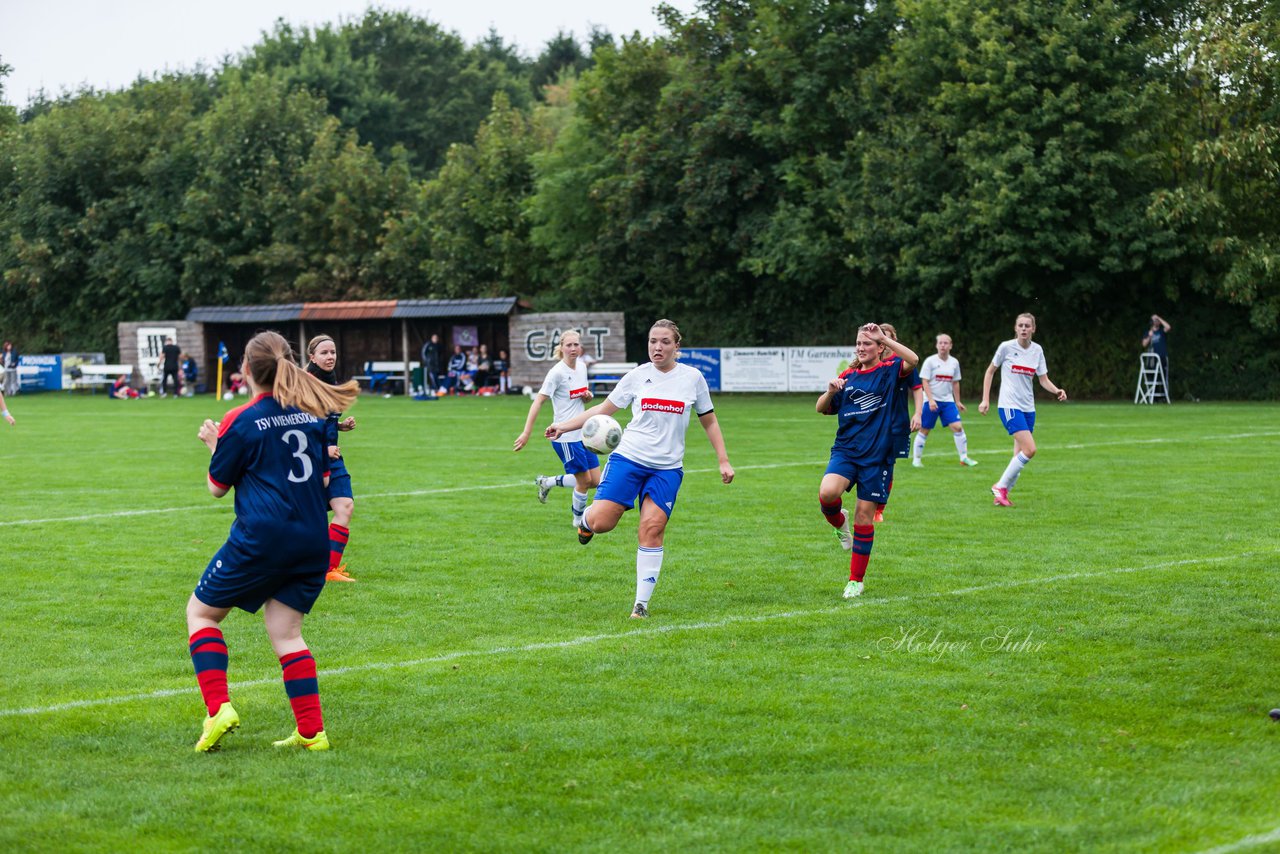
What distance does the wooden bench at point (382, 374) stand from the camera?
46.5 meters

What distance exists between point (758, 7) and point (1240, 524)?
1188 inches

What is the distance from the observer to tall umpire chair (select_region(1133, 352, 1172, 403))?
35125 mm

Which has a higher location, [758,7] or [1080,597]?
[758,7]

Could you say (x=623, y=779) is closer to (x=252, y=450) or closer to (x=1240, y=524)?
(x=252, y=450)

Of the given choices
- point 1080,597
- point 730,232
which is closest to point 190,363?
point 730,232

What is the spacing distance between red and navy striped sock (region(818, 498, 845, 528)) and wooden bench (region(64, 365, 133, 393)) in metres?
42.9

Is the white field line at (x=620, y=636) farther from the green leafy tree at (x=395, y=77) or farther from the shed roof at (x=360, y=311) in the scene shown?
the green leafy tree at (x=395, y=77)

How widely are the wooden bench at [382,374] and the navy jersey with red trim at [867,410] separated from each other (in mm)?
36472

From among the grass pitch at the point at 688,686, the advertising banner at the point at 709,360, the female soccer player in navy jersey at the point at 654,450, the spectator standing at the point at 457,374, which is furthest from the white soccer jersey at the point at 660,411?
the spectator standing at the point at 457,374

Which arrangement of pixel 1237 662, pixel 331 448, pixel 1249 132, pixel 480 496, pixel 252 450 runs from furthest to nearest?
pixel 1249 132 → pixel 480 496 → pixel 331 448 → pixel 1237 662 → pixel 252 450

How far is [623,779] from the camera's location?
5.73m

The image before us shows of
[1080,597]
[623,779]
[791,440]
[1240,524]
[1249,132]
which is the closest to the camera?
[623,779]

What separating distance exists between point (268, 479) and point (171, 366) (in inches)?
1719

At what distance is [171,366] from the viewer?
47406 mm
